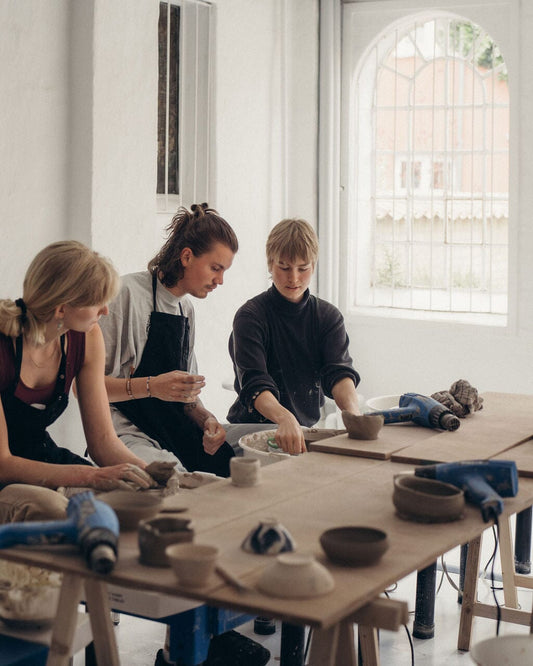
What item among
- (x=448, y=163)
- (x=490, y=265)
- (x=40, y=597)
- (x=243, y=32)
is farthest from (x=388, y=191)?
(x=40, y=597)

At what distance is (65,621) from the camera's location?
80.7 inches

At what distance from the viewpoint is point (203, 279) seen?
12.2 ft

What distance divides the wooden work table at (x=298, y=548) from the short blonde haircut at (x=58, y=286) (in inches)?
28.4

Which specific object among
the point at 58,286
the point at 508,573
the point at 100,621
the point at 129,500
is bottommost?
the point at 508,573

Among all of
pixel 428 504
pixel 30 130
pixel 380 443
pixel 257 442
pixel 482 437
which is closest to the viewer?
pixel 428 504

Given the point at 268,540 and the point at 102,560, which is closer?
the point at 102,560

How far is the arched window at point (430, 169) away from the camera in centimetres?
645

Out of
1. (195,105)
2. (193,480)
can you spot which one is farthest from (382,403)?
(195,105)

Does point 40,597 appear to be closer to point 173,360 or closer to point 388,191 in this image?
point 173,360

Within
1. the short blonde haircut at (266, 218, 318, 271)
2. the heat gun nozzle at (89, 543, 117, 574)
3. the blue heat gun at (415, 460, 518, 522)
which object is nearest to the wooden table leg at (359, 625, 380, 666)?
the blue heat gun at (415, 460, 518, 522)

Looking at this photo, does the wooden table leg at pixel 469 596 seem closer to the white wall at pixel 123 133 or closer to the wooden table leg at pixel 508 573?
the wooden table leg at pixel 508 573

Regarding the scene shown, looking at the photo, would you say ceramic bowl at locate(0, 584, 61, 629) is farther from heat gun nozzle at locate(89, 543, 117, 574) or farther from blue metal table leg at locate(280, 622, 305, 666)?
blue metal table leg at locate(280, 622, 305, 666)

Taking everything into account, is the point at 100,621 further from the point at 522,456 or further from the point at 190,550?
the point at 522,456

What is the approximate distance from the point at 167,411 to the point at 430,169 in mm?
3630
